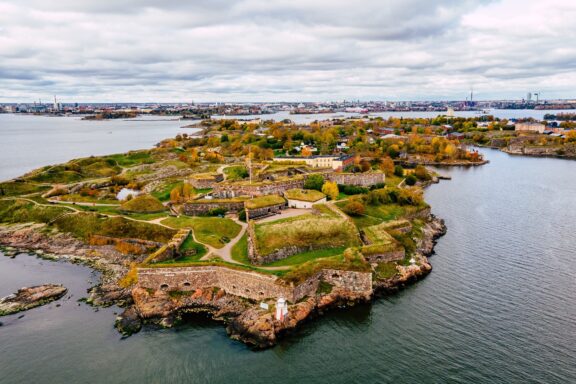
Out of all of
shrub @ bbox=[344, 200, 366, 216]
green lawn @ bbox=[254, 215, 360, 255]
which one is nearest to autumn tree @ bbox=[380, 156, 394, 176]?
shrub @ bbox=[344, 200, 366, 216]

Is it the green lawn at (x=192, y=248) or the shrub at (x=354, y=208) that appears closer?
the green lawn at (x=192, y=248)

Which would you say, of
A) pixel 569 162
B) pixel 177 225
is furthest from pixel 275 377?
pixel 569 162

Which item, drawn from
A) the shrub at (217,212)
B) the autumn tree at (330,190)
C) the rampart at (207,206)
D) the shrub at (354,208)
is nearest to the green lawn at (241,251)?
the shrub at (217,212)

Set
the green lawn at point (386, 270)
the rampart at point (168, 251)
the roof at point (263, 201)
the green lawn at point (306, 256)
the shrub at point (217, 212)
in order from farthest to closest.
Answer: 1. the shrub at point (217, 212)
2. the roof at point (263, 201)
3. the green lawn at point (386, 270)
4. the rampart at point (168, 251)
5. the green lawn at point (306, 256)

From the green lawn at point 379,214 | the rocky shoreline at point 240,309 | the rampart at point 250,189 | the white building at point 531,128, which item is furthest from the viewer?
the white building at point 531,128

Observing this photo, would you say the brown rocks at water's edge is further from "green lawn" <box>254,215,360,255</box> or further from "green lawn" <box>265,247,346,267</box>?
"green lawn" <box>265,247,346,267</box>

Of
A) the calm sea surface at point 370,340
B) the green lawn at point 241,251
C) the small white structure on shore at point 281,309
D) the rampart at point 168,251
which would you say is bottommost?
the calm sea surface at point 370,340

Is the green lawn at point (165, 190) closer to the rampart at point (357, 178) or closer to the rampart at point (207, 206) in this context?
the rampart at point (207, 206)
